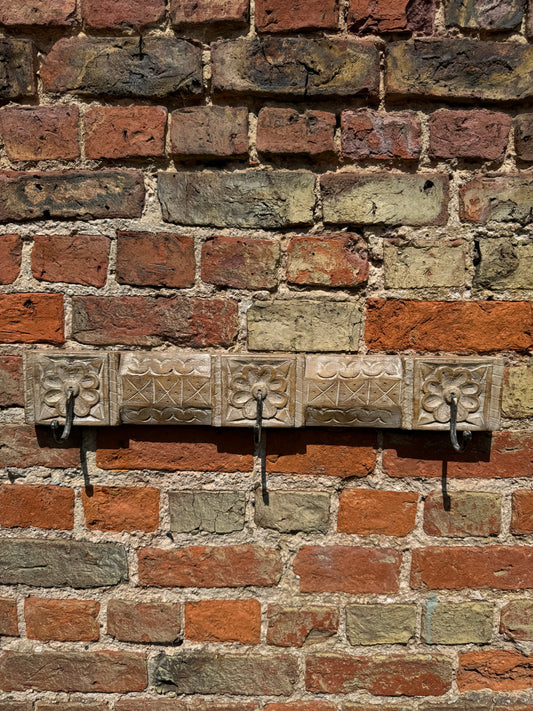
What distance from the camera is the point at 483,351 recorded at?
1.00 metres

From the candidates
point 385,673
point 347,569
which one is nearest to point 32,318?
point 347,569

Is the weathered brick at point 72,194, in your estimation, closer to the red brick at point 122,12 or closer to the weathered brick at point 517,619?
the red brick at point 122,12

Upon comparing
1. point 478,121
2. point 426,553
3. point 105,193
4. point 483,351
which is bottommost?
point 426,553

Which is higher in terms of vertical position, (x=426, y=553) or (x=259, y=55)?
(x=259, y=55)

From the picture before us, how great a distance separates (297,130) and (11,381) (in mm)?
768

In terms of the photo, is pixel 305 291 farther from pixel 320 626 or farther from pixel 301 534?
pixel 320 626

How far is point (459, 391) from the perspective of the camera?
980mm

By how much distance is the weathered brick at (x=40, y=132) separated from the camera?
97cm

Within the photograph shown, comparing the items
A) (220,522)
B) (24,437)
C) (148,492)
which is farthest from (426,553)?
(24,437)

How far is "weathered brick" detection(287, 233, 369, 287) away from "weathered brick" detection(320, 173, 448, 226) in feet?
0.14

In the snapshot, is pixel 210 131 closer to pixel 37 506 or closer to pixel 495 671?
pixel 37 506

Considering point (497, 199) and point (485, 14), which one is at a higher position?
point (485, 14)

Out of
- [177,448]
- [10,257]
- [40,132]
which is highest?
[40,132]

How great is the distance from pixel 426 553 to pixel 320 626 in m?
0.27
